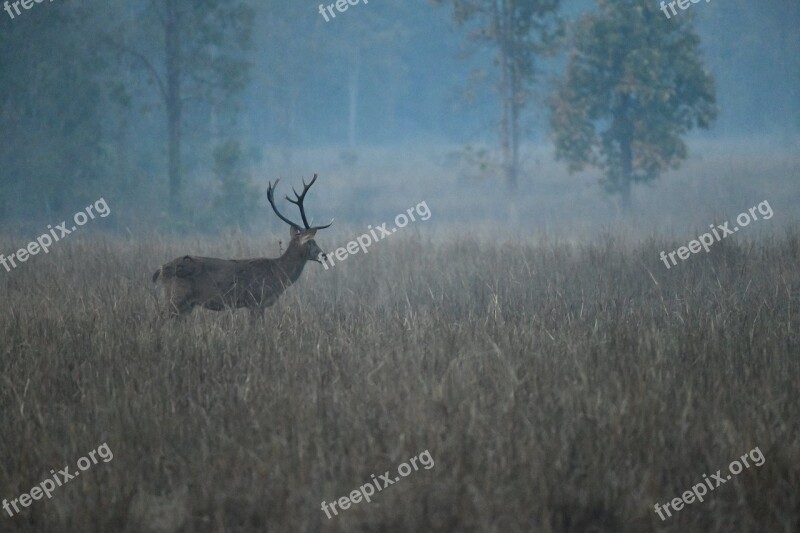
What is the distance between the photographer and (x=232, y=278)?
881 centimetres

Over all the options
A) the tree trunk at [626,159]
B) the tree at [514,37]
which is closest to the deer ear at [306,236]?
the tree trunk at [626,159]

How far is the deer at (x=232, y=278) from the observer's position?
855 cm

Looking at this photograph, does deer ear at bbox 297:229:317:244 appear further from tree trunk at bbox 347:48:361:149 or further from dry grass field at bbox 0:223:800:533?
tree trunk at bbox 347:48:361:149

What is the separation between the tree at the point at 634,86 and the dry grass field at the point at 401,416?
551 inches

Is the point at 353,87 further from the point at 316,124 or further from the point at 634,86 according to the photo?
the point at 634,86

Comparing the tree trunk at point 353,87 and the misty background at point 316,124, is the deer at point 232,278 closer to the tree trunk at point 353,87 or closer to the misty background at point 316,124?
the misty background at point 316,124

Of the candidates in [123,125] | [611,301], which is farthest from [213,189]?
[611,301]

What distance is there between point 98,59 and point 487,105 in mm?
39610

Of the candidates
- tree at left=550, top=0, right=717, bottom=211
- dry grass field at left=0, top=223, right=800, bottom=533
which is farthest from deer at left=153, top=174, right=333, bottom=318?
tree at left=550, top=0, right=717, bottom=211

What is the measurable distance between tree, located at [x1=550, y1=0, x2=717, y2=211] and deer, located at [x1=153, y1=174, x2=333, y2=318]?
14912mm

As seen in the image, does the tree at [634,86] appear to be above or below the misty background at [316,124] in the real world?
below

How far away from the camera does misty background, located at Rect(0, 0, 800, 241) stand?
24.7 metres

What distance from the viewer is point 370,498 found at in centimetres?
461

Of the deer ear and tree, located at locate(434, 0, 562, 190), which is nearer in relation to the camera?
the deer ear
